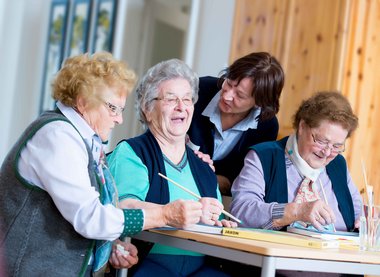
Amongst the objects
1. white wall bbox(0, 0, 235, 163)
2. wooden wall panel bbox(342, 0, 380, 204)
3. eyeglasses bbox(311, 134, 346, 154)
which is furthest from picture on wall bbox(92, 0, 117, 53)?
eyeglasses bbox(311, 134, 346, 154)

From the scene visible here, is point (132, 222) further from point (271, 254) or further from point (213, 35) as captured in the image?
point (213, 35)

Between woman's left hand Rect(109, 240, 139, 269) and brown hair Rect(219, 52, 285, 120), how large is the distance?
908 millimetres

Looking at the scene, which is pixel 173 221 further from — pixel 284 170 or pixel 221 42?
pixel 221 42

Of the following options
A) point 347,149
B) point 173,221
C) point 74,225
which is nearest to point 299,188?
point 173,221

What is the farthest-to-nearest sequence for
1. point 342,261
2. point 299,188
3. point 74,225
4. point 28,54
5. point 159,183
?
1. point 28,54
2. point 299,188
3. point 159,183
4. point 342,261
5. point 74,225

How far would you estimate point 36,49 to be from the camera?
638cm

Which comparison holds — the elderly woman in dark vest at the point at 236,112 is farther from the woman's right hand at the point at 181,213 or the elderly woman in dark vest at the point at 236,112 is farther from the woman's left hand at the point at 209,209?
the woman's right hand at the point at 181,213

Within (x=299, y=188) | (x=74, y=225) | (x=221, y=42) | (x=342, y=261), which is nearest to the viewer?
(x=74, y=225)

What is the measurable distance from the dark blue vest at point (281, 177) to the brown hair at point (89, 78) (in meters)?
0.77

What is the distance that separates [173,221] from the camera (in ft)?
6.48

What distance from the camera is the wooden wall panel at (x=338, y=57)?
12.8 feet

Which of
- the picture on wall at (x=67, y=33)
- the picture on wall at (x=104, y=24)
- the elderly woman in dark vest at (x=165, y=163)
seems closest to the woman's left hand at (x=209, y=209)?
the elderly woman in dark vest at (x=165, y=163)

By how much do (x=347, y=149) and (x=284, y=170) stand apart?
139 centimetres

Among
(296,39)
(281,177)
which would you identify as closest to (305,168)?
(281,177)
